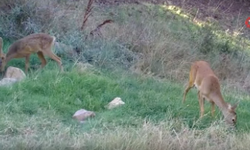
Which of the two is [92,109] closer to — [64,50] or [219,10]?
[64,50]

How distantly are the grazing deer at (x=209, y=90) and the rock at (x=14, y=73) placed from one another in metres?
3.34

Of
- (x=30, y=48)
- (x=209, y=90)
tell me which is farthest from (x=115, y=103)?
(x=30, y=48)

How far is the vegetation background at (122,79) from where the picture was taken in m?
8.32

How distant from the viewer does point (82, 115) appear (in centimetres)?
968

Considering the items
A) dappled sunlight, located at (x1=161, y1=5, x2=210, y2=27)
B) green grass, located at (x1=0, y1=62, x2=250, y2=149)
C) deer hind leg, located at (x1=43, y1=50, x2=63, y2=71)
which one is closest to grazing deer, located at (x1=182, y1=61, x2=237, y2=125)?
green grass, located at (x1=0, y1=62, x2=250, y2=149)

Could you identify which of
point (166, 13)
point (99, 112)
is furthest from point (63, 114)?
point (166, 13)

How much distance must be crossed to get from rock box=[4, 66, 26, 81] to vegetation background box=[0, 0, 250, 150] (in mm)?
212

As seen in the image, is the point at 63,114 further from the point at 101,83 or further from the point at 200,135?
the point at 200,135

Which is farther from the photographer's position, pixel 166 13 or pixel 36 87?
pixel 166 13

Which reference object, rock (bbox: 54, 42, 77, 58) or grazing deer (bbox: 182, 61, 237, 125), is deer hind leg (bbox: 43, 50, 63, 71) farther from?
grazing deer (bbox: 182, 61, 237, 125)

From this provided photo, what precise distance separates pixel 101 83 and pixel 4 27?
385cm

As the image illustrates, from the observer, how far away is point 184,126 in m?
9.30

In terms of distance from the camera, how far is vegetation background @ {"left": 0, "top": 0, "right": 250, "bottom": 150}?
328 inches

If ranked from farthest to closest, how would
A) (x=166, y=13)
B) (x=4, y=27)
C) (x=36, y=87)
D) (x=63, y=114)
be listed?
(x=166, y=13)
(x=4, y=27)
(x=36, y=87)
(x=63, y=114)
